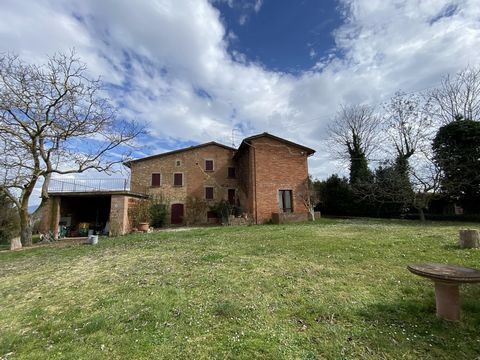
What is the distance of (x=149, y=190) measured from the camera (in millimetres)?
23469

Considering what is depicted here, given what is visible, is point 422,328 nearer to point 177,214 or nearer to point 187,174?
point 177,214

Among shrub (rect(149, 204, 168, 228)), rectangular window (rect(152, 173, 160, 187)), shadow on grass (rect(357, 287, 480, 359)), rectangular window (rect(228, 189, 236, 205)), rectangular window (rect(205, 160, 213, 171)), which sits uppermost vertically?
rectangular window (rect(205, 160, 213, 171))

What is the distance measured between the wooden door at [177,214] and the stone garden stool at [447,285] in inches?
828

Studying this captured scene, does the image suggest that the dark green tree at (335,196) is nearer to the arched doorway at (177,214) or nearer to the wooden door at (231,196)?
the wooden door at (231,196)

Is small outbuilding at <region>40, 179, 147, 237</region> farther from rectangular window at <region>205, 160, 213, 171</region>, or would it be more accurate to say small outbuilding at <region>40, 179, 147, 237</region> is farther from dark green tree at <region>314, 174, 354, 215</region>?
dark green tree at <region>314, 174, 354, 215</region>

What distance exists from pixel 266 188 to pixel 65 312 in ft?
50.6

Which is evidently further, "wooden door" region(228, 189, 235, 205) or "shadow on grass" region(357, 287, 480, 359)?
"wooden door" region(228, 189, 235, 205)

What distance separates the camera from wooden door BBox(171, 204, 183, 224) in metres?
23.0

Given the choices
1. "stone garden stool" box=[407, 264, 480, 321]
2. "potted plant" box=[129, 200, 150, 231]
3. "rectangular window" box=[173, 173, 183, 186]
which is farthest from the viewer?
"rectangular window" box=[173, 173, 183, 186]

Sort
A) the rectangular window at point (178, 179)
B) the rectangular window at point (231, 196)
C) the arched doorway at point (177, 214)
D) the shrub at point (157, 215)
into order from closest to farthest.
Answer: the shrub at point (157, 215) → the arched doorway at point (177, 214) → the rectangular window at point (178, 179) → the rectangular window at point (231, 196)

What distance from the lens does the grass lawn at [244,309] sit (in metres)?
3.12

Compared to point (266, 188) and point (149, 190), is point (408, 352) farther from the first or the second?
point (149, 190)

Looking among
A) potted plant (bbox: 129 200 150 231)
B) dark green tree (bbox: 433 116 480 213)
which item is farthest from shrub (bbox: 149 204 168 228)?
dark green tree (bbox: 433 116 480 213)

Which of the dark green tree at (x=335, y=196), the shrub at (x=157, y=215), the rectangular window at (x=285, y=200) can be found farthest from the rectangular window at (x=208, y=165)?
the dark green tree at (x=335, y=196)
